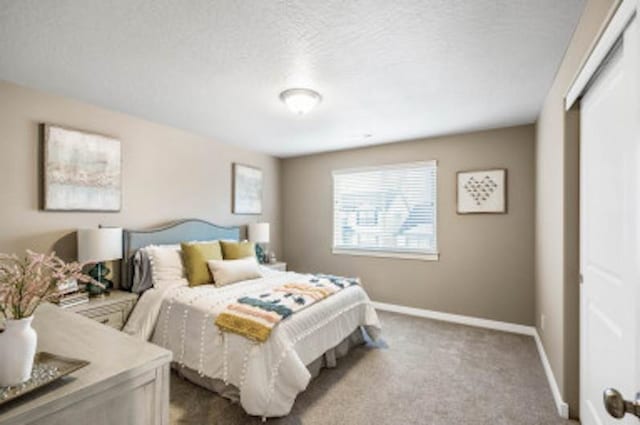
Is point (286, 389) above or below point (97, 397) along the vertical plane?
below

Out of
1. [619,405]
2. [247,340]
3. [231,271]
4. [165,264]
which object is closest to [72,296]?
[165,264]

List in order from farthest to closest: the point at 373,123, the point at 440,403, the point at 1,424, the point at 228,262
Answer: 1. the point at 373,123
2. the point at 228,262
3. the point at 440,403
4. the point at 1,424

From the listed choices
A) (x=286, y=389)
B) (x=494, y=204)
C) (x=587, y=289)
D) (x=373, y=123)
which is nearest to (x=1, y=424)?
(x=286, y=389)

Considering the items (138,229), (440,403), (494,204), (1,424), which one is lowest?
(440,403)

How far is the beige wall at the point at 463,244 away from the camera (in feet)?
11.5

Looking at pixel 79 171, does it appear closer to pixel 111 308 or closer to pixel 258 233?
pixel 111 308

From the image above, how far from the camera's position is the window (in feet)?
13.5

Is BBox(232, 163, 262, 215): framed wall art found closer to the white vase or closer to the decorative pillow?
the decorative pillow

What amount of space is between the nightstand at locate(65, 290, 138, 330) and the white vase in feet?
6.16

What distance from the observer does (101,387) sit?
91 centimetres

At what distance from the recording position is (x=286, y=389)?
6.61ft

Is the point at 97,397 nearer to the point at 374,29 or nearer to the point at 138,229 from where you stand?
the point at 374,29

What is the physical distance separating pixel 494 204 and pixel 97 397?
390 cm

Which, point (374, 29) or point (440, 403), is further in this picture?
point (440, 403)
